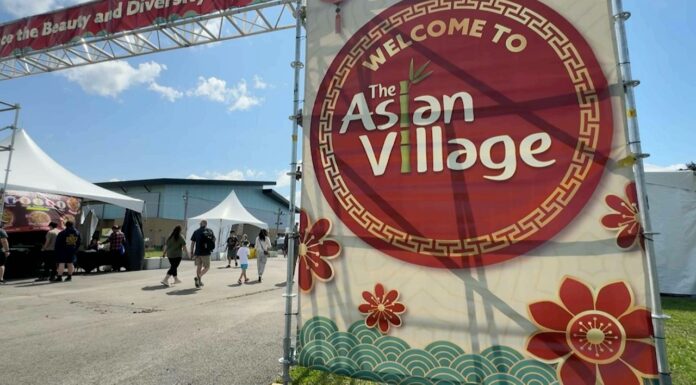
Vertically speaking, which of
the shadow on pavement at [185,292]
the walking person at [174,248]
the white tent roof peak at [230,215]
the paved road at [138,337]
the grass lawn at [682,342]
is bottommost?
the grass lawn at [682,342]

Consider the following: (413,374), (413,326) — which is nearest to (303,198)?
(413,326)

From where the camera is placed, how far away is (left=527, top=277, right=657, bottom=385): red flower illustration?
2.09m

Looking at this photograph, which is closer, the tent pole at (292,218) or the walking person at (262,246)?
the tent pole at (292,218)

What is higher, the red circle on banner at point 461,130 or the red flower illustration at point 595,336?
the red circle on banner at point 461,130

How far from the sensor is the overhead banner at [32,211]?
11117 millimetres

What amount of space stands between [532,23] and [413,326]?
2143 mm

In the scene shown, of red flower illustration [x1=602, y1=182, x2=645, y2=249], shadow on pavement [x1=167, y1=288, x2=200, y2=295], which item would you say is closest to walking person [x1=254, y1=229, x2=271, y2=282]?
shadow on pavement [x1=167, y1=288, x2=200, y2=295]

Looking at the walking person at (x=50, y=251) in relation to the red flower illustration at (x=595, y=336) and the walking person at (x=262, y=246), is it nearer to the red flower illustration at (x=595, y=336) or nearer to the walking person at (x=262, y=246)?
the walking person at (x=262, y=246)

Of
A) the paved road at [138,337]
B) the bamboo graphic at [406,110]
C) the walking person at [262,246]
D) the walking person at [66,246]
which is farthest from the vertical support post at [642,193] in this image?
the walking person at [66,246]

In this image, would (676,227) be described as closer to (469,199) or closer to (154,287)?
(469,199)

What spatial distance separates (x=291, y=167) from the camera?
2957 millimetres

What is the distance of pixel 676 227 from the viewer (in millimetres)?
8789

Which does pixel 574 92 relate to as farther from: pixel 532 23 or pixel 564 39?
pixel 532 23

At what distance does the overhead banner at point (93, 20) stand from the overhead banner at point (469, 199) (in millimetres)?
7330
